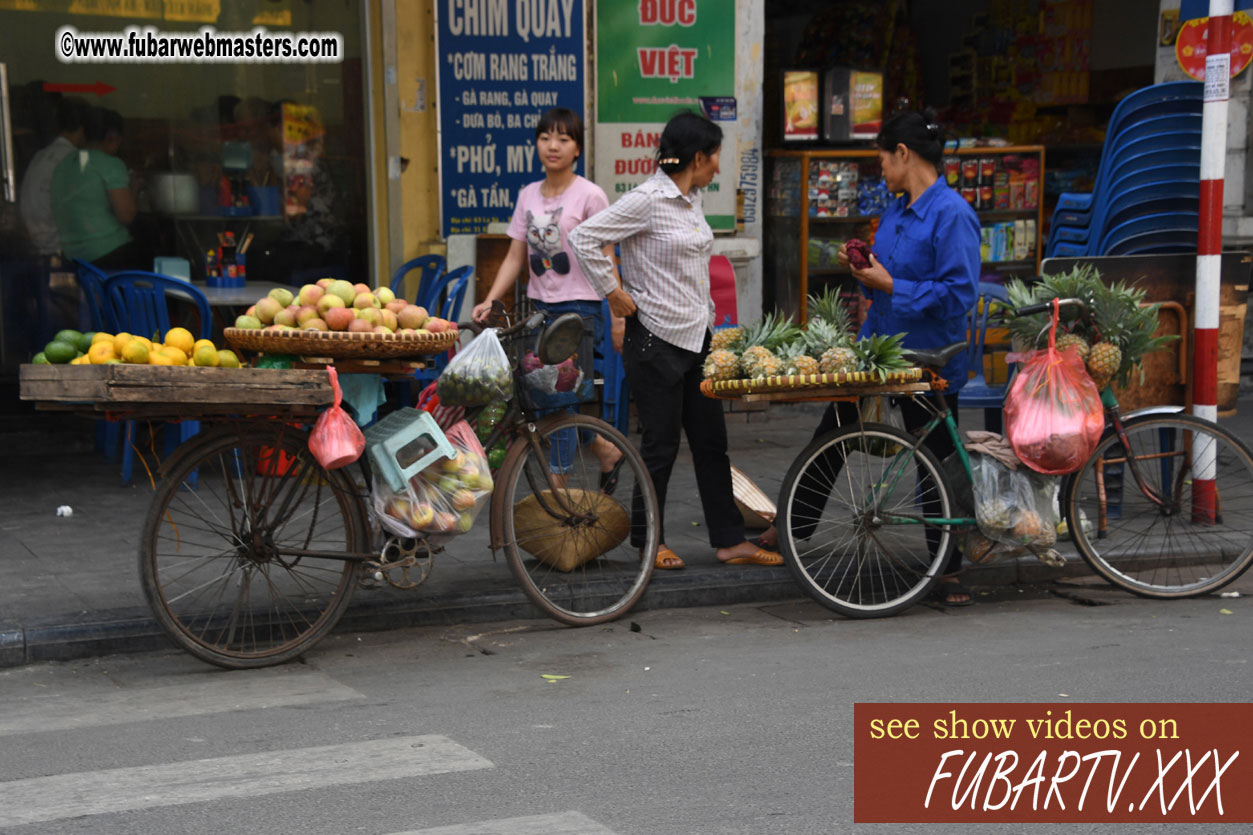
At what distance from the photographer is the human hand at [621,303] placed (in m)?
6.05

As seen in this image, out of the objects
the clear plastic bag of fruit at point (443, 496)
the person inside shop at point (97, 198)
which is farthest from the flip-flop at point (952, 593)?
the person inside shop at point (97, 198)

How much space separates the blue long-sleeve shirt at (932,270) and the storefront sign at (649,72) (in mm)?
3843

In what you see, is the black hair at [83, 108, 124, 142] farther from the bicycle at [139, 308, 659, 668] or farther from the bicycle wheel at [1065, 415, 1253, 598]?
the bicycle wheel at [1065, 415, 1253, 598]

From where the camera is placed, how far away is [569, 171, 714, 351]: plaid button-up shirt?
19.7ft

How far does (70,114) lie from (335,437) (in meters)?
5.34

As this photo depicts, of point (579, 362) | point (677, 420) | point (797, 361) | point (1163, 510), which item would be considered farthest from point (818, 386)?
point (1163, 510)

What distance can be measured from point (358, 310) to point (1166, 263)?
14.2 ft

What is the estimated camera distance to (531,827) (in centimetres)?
367

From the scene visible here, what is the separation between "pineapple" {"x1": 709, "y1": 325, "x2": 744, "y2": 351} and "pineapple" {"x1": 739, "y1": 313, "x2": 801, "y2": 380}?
0.03 metres

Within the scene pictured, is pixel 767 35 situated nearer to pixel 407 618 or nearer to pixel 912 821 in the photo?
pixel 407 618

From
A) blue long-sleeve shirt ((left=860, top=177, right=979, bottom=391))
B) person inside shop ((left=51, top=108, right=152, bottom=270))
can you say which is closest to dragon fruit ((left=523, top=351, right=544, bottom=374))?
blue long-sleeve shirt ((left=860, top=177, right=979, bottom=391))

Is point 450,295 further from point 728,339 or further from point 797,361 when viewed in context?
point 797,361

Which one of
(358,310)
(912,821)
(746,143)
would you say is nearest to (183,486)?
(358,310)

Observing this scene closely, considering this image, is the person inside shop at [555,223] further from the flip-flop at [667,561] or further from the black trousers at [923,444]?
the black trousers at [923,444]
